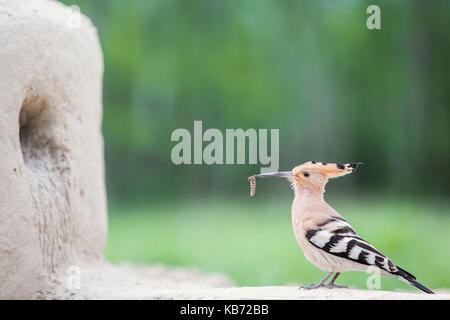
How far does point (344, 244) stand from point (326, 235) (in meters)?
0.13

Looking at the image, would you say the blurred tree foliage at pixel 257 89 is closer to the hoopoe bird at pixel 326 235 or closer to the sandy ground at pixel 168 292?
the sandy ground at pixel 168 292

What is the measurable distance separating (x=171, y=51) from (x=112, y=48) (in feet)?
5.76

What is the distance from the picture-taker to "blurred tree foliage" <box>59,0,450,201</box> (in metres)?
17.0

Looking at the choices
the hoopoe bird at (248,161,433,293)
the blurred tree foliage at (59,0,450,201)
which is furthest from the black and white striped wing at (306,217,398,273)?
the blurred tree foliage at (59,0,450,201)

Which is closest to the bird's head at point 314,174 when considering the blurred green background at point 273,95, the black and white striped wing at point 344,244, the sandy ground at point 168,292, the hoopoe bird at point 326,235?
the hoopoe bird at point 326,235

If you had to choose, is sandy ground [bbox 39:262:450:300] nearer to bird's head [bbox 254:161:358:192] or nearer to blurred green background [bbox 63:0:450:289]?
bird's head [bbox 254:161:358:192]

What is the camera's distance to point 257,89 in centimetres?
1803

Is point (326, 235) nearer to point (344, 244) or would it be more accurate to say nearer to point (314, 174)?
point (344, 244)

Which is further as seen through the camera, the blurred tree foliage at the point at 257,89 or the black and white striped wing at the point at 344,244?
the blurred tree foliage at the point at 257,89

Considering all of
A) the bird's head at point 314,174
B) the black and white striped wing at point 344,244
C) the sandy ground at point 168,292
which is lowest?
the sandy ground at point 168,292

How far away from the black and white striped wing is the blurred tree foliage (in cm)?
1276

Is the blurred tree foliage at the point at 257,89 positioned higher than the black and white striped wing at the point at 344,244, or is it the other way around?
the blurred tree foliage at the point at 257,89

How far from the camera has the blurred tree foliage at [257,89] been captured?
55.8 feet
